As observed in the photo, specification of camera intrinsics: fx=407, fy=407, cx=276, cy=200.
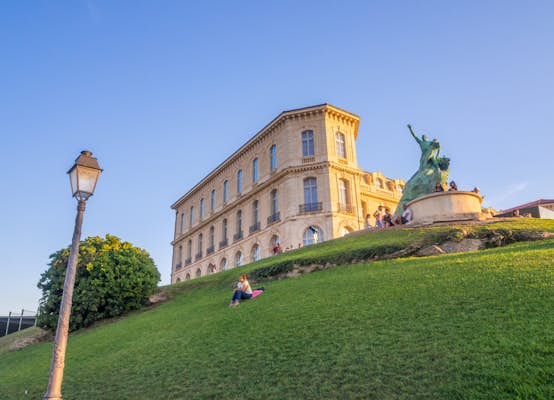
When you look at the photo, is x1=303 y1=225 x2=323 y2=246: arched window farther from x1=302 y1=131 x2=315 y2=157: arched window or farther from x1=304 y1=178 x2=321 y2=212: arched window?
x1=302 y1=131 x2=315 y2=157: arched window

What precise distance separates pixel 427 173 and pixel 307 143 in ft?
46.7

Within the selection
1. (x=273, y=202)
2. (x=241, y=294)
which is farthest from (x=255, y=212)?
(x=241, y=294)

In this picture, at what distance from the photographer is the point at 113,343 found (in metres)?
11.7

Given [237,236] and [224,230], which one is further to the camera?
[224,230]

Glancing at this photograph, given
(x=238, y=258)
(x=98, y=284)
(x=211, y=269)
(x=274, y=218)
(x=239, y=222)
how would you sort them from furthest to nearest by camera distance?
1. (x=211, y=269)
2. (x=239, y=222)
3. (x=238, y=258)
4. (x=274, y=218)
5. (x=98, y=284)

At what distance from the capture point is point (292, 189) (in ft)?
112

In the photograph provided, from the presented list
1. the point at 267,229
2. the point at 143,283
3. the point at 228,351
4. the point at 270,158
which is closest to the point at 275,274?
the point at 143,283

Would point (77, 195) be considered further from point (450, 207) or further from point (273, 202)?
point (273, 202)

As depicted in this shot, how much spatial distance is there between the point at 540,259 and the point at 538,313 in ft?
14.9

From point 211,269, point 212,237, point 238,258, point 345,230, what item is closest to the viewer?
point 345,230

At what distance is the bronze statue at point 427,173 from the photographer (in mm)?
22984

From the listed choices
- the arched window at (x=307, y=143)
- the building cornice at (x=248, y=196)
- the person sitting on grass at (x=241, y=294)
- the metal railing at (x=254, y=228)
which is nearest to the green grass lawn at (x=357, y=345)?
the person sitting on grass at (x=241, y=294)

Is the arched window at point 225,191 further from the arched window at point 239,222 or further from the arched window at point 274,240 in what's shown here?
the arched window at point 274,240

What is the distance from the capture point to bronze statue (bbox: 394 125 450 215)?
23.0m
